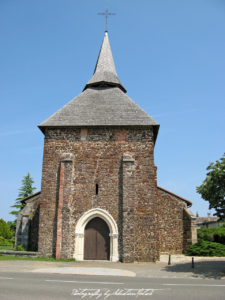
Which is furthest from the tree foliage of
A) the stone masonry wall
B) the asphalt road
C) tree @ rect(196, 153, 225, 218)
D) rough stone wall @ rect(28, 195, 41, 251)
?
tree @ rect(196, 153, 225, 218)

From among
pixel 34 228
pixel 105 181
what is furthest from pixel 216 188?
pixel 34 228

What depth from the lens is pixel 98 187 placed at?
17.0 m

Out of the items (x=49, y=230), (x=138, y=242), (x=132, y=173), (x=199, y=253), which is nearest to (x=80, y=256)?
(x=49, y=230)

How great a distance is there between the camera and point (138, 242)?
52.9ft

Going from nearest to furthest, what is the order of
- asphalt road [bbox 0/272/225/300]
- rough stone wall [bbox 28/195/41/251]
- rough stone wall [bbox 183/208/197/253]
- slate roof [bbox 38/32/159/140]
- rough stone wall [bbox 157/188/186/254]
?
asphalt road [bbox 0/272/225/300], slate roof [bbox 38/32/159/140], rough stone wall [bbox 28/195/41/251], rough stone wall [bbox 183/208/197/253], rough stone wall [bbox 157/188/186/254]

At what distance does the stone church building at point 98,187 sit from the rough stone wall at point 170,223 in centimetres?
423

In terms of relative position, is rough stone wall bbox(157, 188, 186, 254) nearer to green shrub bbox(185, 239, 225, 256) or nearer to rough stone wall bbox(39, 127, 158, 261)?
green shrub bbox(185, 239, 225, 256)

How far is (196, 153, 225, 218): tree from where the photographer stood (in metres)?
12.5

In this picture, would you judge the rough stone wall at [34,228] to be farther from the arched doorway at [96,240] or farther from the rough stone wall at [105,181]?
the arched doorway at [96,240]

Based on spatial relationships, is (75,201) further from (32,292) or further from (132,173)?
(32,292)

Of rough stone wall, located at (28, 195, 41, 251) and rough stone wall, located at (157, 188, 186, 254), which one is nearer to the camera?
rough stone wall, located at (28, 195, 41, 251)

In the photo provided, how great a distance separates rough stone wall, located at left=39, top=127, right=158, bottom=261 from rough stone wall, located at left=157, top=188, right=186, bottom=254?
488cm

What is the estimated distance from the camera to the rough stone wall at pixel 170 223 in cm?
2119

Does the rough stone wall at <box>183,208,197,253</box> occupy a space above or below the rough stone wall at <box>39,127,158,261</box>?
below
